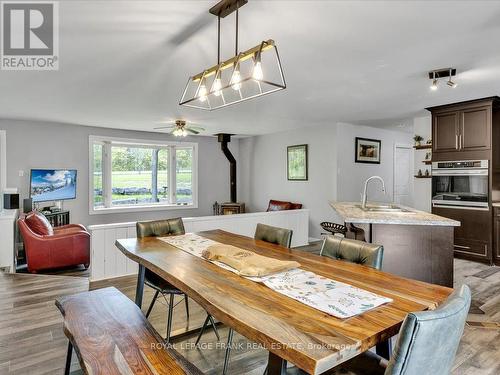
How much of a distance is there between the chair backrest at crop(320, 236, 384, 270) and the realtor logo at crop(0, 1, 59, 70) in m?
2.33

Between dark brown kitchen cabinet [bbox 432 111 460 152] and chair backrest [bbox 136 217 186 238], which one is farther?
dark brown kitchen cabinet [bbox 432 111 460 152]

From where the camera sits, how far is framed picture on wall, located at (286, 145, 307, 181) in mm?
6602

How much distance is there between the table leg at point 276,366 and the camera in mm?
1211

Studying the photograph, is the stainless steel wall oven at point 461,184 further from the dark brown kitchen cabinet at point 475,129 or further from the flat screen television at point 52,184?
the flat screen television at point 52,184

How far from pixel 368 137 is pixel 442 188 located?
2035mm

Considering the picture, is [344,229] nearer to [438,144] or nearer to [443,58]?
[443,58]

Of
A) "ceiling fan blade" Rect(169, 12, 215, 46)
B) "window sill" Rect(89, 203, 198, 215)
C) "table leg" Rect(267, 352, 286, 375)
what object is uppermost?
"ceiling fan blade" Rect(169, 12, 215, 46)

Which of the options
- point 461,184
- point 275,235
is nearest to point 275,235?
point 275,235

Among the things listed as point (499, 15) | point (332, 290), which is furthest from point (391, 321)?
point (499, 15)

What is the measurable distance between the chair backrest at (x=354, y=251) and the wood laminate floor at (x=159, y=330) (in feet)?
2.83

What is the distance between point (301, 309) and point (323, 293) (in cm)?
20

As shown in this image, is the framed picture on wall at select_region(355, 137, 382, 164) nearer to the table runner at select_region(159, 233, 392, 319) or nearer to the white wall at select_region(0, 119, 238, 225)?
the white wall at select_region(0, 119, 238, 225)

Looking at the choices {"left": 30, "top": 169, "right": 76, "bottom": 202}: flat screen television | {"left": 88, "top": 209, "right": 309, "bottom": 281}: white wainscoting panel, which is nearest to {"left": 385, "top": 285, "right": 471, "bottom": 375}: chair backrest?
{"left": 88, "top": 209, "right": 309, "bottom": 281}: white wainscoting panel

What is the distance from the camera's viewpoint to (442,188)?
4.84 metres
